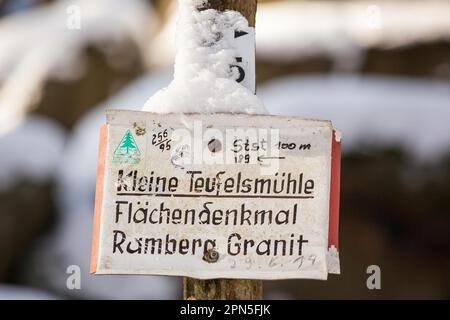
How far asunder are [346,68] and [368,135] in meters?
0.63

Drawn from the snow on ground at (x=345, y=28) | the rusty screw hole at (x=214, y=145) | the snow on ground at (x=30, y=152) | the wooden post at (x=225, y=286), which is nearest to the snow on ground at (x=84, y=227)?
the snow on ground at (x=30, y=152)

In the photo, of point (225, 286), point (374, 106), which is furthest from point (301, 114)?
point (225, 286)

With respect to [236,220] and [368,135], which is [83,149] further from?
[236,220]

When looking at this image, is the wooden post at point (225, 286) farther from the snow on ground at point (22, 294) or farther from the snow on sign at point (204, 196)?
the snow on ground at point (22, 294)

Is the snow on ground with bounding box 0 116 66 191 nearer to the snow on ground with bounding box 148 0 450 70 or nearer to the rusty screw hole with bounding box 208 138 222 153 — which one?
the snow on ground with bounding box 148 0 450 70

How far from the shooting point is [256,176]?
2277 millimetres

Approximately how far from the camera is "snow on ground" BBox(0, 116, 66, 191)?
6379 mm

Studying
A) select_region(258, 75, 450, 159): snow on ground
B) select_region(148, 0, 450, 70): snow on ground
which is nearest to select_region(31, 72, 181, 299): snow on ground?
select_region(148, 0, 450, 70): snow on ground

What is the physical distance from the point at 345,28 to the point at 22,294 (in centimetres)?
319

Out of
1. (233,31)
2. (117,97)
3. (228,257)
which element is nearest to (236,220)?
(228,257)

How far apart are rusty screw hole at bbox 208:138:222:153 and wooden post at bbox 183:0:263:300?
1.30 ft

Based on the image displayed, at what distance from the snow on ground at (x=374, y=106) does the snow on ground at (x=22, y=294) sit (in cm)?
220

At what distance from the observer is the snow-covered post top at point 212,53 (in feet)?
7.93

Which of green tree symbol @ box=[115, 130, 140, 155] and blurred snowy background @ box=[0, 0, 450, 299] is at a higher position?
blurred snowy background @ box=[0, 0, 450, 299]
